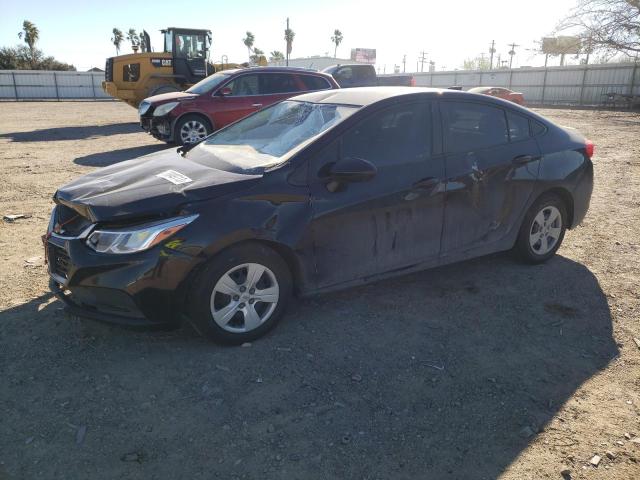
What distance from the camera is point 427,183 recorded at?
388cm

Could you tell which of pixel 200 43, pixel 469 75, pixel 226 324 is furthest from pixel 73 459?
pixel 469 75

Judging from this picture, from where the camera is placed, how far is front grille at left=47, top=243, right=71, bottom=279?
323 centimetres

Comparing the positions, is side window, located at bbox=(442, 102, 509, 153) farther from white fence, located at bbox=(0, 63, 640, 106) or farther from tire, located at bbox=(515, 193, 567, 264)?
white fence, located at bbox=(0, 63, 640, 106)

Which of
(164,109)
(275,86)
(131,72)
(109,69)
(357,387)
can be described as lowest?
(357,387)

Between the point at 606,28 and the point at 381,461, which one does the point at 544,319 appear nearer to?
the point at 381,461

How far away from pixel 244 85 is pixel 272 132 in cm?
721

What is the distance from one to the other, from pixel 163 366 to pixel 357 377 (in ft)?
4.02

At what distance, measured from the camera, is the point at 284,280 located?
3.47 m

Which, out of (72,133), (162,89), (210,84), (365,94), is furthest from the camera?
(162,89)

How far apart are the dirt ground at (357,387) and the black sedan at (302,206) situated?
13.3 inches

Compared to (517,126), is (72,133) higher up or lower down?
lower down

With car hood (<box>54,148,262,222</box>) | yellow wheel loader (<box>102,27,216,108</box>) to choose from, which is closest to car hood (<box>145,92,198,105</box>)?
yellow wheel loader (<box>102,27,216,108</box>)

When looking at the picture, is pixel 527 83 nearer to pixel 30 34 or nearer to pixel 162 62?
pixel 162 62

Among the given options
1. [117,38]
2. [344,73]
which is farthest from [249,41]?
[344,73]
